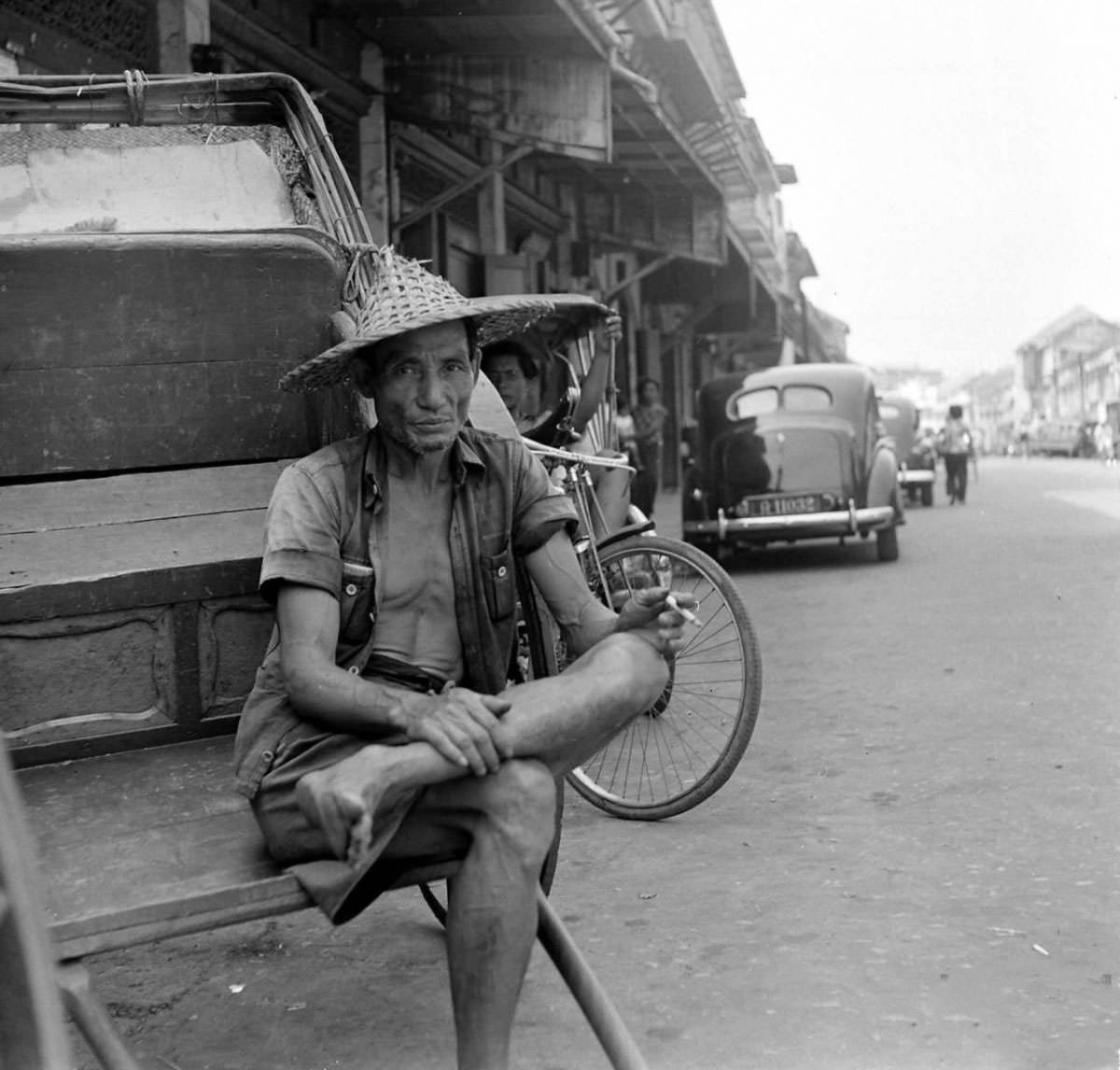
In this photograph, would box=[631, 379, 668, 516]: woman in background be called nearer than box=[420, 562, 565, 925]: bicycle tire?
No

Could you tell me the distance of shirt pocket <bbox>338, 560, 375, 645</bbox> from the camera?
2660 mm

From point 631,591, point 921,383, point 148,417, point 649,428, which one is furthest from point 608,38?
point 921,383

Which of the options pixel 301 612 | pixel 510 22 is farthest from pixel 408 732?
pixel 510 22

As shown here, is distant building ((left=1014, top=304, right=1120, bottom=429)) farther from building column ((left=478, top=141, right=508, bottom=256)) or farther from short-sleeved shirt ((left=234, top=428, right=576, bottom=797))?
short-sleeved shirt ((left=234, top=428, right=576, bottom=797))

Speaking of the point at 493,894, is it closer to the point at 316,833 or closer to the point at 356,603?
the point at 316,833

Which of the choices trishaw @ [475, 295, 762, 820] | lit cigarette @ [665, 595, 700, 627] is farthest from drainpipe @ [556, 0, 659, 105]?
lit cigarette @ [665, 595, 700, 627]

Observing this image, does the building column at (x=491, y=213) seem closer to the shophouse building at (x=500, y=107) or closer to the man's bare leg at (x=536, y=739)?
the shophouse building at (x=500, y=107)

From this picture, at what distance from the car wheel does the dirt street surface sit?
620 cm

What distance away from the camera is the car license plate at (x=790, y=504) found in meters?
12.1

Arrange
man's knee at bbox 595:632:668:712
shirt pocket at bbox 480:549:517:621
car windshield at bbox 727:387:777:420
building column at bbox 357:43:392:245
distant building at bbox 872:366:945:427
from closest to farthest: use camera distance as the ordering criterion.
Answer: man's knee at bbox 595:632:668:712
shirt pocket at bbox 480:549:517:621
building column at bbox 357:43:392:245
car windshield at bbox 727:387:777:420
distant building at bbox 872:366:945:427

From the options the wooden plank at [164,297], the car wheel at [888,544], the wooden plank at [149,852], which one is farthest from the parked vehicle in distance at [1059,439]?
the wooden plank at [149,852]

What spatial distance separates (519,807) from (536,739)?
0.34 ft

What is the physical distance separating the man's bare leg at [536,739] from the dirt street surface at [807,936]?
2.66 ft

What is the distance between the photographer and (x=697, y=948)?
3.34m
